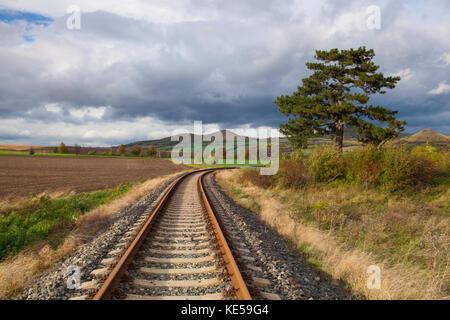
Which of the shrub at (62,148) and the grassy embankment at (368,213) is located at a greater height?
the shrub at (62,148)

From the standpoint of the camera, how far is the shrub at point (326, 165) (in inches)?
575

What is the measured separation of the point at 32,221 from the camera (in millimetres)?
10070

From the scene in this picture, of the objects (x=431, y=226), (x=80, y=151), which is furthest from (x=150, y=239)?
(x=80, y=151)

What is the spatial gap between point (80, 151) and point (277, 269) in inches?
5821

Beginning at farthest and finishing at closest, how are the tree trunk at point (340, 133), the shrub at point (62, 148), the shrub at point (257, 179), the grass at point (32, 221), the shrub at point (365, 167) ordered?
1. the shrub at point (62, 148)
2. the tree trunk at point (340, 133)
3. the shrub at point (257, 179)
4. the shrub at point (365, 167)
5. the grass at point (32, 221)

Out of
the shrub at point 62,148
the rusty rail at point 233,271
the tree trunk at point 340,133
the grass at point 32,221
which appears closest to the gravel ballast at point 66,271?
the rusty rail at point 233,271

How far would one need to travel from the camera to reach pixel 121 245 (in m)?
5.86

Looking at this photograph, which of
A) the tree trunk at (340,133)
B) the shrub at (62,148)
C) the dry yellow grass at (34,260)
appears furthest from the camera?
the shrub at (62,148)

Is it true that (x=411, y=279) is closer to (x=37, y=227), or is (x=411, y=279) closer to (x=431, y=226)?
(x=431, y=226)

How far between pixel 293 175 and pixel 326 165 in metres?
2.00

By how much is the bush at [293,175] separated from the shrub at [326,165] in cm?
54

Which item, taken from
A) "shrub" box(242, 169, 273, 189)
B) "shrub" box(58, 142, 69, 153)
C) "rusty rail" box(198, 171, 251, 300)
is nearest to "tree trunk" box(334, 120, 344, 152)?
"shrub" box(242, 169, 273, 189)

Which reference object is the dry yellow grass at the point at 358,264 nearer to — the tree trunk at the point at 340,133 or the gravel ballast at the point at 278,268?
the gravel ballast at the point at 278,268
